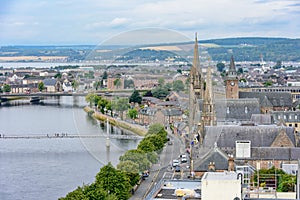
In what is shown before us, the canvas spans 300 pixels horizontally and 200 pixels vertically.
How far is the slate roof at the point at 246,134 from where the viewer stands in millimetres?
16656

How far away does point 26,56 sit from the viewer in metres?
180

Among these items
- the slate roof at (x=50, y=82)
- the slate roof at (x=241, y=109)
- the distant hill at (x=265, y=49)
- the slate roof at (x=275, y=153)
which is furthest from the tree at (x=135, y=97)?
the distant hill at (x=265, y=49)

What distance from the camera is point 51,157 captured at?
75.5 ft

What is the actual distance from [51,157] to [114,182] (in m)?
8.80

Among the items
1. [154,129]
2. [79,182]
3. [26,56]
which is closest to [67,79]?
[79,182]

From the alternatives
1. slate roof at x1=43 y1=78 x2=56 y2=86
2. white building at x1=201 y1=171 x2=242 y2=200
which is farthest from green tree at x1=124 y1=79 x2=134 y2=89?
slate roof at x1=43 y1=78 x2=56 y2=86

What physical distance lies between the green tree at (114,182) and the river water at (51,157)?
0.89m

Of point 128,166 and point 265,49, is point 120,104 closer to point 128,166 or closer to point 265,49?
point 128,166

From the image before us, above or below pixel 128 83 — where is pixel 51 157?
below

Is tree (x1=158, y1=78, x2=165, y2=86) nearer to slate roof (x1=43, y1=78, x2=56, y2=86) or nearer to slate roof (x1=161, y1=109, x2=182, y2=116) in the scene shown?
slate roof (x1=161, y1=109, x2=182, y2=116)

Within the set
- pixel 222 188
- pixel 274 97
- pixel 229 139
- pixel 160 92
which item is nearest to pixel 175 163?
pixel 160 92

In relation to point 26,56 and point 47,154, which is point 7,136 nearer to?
point 47,154

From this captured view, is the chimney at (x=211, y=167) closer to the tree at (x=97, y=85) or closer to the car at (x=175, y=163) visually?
the car at (x=175, y=163)

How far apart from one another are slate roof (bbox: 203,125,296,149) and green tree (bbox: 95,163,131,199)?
2.80 m
